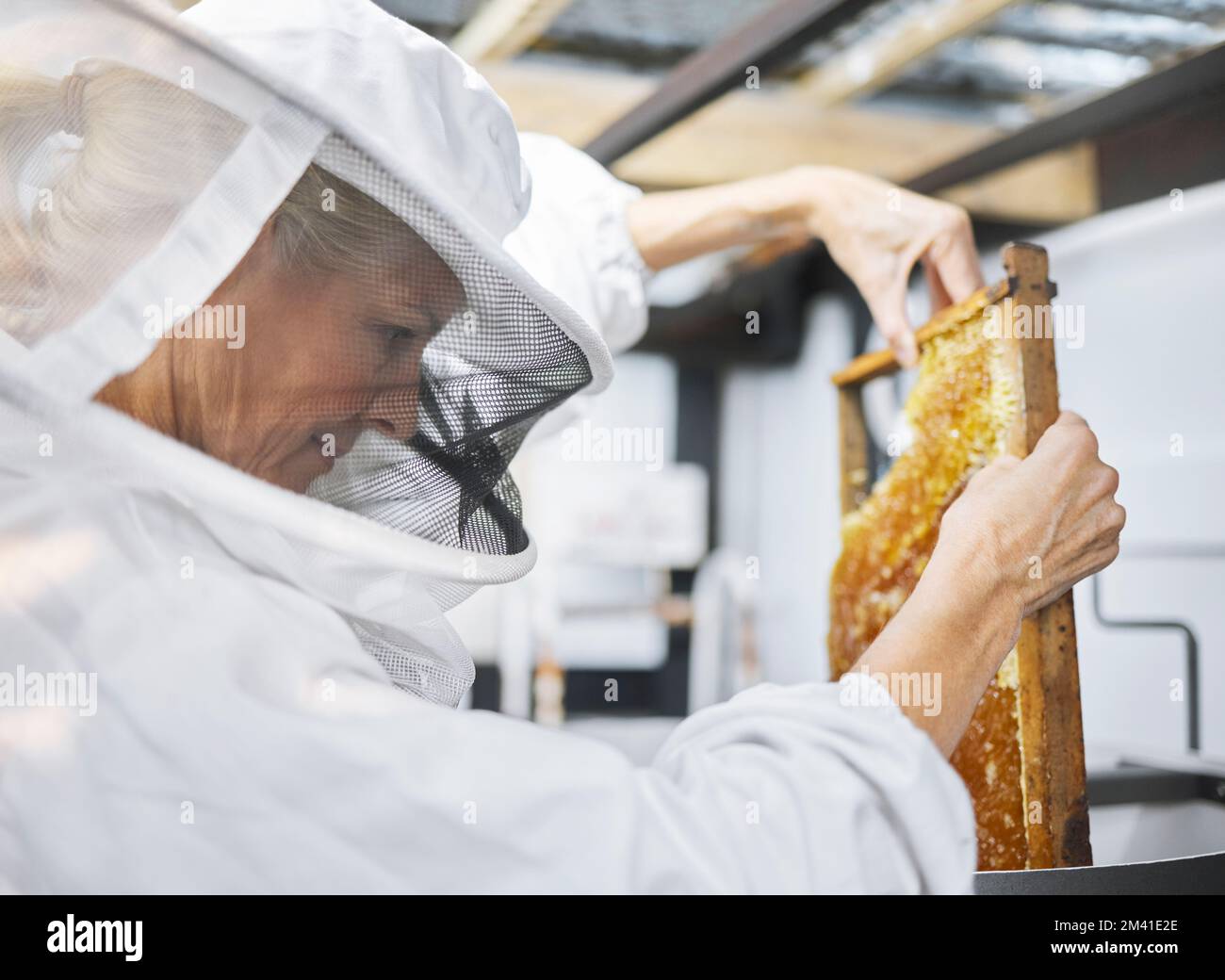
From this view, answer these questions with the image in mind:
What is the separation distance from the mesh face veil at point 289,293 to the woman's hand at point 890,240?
482 mm

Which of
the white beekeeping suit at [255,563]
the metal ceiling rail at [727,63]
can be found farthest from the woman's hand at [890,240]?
the white beekeeping suit at [255,563]

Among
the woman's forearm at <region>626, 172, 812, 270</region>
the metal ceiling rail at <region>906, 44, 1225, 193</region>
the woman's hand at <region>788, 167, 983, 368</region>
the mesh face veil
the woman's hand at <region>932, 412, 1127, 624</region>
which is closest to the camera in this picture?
the mesh face veil

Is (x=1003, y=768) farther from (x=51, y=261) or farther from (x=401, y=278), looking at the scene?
(x=51, y=261)

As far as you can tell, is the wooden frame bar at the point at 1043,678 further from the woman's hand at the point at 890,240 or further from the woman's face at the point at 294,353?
the woman's face at the point at 294,353

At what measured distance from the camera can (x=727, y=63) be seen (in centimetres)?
119

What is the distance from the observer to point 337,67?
2.12 feet

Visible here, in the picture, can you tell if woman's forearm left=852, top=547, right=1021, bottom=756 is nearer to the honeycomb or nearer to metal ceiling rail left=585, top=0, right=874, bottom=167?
the honeycomb

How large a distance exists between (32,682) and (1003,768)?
899mm

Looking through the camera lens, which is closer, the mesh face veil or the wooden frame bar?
the mesh face veil

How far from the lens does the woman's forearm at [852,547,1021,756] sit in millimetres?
718

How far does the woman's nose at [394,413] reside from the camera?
80 cm

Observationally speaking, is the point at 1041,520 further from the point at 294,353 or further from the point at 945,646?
the point at 294,353

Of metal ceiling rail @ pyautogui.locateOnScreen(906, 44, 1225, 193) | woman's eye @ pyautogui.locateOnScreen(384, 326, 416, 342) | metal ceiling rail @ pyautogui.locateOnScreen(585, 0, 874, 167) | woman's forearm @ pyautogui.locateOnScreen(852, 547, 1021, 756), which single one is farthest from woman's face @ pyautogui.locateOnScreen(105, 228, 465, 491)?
metal ceiling rail @ pyautogui.locateOnScreen(906, 44, 1225, 193)

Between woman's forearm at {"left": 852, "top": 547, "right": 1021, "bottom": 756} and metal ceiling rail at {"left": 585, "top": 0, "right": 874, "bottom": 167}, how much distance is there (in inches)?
22.8
